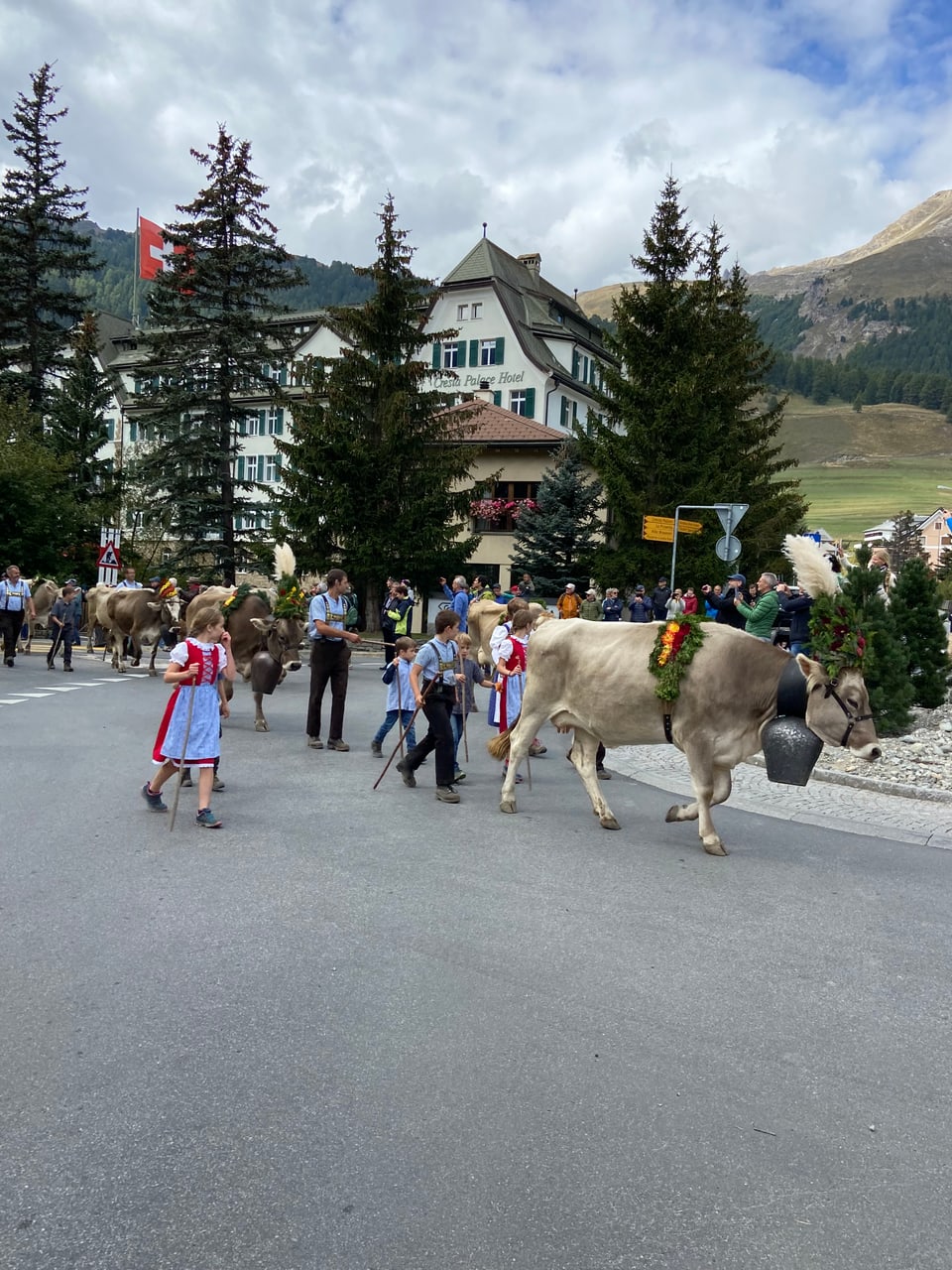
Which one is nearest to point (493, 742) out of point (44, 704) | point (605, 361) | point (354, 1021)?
point (354, 1021)

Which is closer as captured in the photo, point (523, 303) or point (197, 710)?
point (197, 710)

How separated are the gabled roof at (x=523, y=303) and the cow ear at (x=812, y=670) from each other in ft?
138

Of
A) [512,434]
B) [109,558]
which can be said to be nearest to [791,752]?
[109,558]

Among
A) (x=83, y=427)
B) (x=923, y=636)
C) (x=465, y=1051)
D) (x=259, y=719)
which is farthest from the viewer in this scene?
(x=83, y=427)

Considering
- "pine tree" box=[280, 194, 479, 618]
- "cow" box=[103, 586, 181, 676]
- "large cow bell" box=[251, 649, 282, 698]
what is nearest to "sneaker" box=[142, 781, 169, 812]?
"large cow bell" box=[251, 649, 282, 698]

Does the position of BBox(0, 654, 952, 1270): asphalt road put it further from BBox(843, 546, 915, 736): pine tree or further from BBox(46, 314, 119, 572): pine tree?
BBox(46, 314, 119, 572): pine tree

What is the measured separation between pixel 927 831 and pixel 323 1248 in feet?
22.3

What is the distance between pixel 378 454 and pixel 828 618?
1006 inches

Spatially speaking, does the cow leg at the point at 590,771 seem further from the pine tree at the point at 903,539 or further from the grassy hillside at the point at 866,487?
the grassy hillside at the point at 866,487

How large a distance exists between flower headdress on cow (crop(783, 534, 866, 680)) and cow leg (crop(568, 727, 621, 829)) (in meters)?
2.05

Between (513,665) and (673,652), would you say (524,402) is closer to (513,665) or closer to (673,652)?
(513,665)

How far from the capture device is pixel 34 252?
37969mm

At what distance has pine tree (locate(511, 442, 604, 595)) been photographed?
34.8 m

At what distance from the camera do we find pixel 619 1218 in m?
2.91
